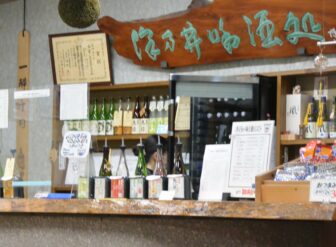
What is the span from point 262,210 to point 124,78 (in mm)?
4082

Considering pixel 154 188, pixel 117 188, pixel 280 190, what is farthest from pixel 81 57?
pixel 280 190

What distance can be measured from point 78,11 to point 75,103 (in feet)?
2.85

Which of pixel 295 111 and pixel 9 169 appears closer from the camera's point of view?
pixel 9 169

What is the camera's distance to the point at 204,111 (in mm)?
3354

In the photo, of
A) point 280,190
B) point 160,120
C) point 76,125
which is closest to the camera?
point 280,190

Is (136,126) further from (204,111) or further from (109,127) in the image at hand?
(204,111)

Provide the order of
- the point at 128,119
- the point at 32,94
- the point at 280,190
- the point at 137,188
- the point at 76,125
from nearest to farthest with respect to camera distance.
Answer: the point at 280,190 → the point at 137,188 → the point at 76,125 → the point at 32,94 → the point at 128,119

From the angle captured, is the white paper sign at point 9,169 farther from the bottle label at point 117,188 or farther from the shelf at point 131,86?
the shelf at point 131,86

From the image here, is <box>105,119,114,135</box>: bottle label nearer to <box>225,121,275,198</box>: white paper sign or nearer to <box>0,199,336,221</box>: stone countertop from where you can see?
<box>225,121,275,198</box>: white paper sign

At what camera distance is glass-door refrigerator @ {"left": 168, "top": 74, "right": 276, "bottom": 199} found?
3.23 metres

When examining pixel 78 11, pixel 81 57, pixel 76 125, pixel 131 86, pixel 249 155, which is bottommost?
pixel 249 155

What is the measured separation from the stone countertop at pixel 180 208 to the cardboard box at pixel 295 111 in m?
2.70

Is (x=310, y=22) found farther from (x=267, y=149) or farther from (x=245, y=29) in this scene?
(x=267, y=149)

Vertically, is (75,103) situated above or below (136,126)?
above
